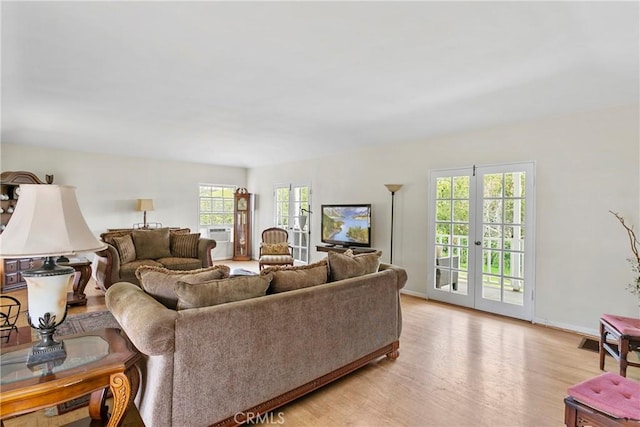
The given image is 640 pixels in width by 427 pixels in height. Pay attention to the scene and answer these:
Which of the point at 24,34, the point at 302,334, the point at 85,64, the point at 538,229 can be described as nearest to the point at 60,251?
the point at 302,334

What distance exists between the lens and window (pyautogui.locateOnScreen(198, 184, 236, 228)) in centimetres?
799

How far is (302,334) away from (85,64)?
2949 mm

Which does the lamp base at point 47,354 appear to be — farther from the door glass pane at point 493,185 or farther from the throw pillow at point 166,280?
the door glass pane at point 493,185

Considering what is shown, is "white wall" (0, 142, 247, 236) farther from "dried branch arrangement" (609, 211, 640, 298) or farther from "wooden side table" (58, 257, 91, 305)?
"dried branch arrangement" (609, 211, 640, 298)

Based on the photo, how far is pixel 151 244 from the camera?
5176 millimetres

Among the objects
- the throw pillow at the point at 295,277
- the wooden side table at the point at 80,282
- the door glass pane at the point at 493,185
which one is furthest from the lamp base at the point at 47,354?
the door glass pane at the point at 493,185

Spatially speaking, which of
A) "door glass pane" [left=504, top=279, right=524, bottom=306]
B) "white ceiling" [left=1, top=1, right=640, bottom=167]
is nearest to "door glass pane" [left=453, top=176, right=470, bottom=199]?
"white ceiling" [left=1, top=1, right=640, bottom=167]

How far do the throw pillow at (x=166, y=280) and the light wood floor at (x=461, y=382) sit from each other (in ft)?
3.20

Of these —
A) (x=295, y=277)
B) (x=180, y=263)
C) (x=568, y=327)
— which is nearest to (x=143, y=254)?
(x=180, y=263)

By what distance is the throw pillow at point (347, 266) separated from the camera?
8.70 ft

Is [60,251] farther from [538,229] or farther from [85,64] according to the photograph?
[538,229]

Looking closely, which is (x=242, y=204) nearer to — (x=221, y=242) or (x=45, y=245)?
(x=221, y=242)

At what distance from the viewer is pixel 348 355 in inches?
98.5

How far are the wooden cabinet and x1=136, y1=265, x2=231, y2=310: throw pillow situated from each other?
181 inches
